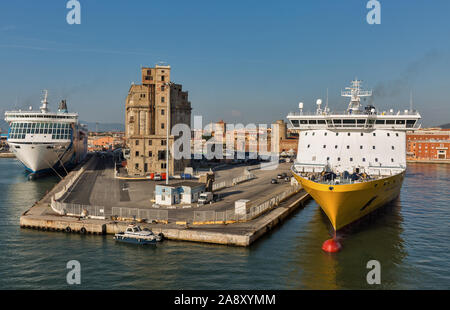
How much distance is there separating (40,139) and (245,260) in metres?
63.7

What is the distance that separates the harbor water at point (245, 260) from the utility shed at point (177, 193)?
9744 millimetres

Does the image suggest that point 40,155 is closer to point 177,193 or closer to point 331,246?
point 177,193

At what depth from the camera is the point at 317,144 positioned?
143 feet

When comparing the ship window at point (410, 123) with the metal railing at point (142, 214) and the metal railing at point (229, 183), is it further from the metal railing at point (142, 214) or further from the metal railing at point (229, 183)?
the metal railing at point (142, 214)

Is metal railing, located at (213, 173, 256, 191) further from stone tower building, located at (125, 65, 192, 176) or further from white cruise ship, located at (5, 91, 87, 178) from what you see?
white cruise ship, located at (5, 91, 87, 178)

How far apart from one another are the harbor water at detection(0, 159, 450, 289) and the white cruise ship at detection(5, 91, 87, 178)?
39.4 metres

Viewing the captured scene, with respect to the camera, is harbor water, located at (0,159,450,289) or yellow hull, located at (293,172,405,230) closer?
harbor water, located at (0,159,450,289)

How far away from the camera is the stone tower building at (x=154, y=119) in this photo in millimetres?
69750

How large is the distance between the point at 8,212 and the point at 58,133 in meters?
38.4

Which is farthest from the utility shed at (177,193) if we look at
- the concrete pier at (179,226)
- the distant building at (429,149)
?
the distant building at (429,149)

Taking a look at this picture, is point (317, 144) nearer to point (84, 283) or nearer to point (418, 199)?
point (418, 199)

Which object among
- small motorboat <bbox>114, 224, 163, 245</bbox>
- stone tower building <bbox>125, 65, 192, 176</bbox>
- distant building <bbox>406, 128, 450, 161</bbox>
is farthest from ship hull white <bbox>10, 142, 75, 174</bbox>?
distant building <bbox>406, 128, 450, 161</bbox>

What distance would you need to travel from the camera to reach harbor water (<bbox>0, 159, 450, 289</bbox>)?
24438 mm
